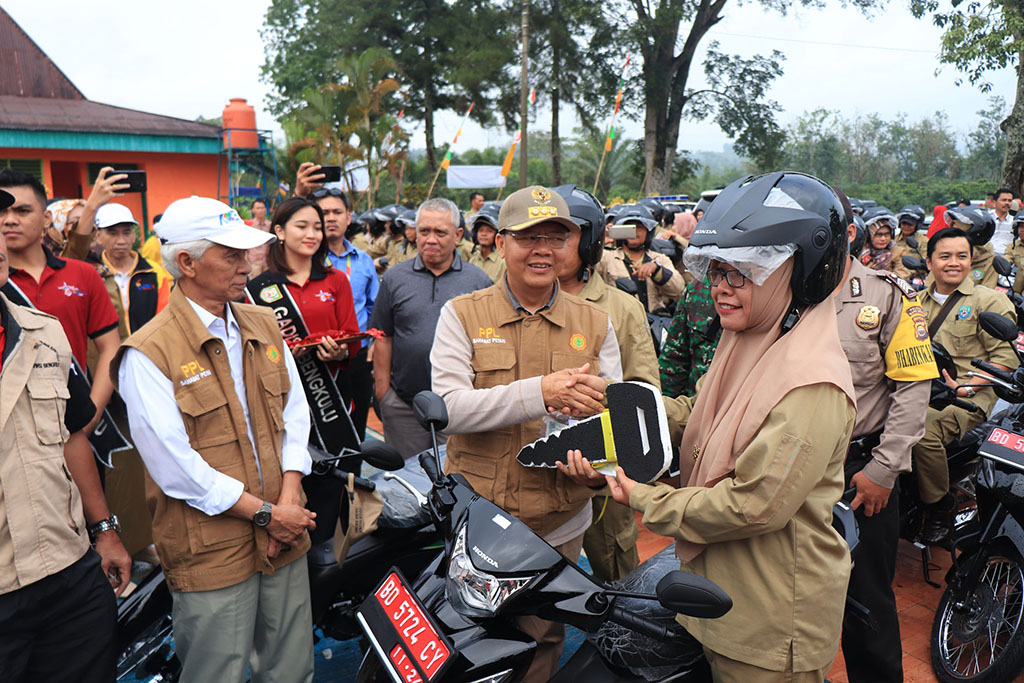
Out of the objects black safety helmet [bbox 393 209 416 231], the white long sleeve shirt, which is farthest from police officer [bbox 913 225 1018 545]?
black safety helmet [bbox 393 209 416 231]

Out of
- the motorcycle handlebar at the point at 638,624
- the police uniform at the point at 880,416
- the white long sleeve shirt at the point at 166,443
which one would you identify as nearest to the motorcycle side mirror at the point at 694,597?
the motorcycle handlebar at the point at 638,624

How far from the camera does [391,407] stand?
4484 mm

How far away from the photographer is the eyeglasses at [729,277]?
1918 mm

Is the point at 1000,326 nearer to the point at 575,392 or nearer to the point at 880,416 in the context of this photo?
the point at 880,416

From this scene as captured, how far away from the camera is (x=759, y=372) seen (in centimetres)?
189

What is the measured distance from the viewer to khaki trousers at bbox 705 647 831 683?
1915 mm

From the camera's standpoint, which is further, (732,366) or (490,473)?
(490,473)

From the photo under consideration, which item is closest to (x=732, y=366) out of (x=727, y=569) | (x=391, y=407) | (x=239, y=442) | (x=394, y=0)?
(x=727, y=569)

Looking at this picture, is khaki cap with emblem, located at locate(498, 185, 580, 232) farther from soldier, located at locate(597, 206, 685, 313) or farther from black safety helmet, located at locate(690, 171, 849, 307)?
soldier, located at locate(597, 206, 685, 313)

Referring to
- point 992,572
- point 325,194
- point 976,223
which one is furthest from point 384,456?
point 976,223

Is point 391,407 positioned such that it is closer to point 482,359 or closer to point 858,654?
point 482,359

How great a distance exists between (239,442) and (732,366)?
5.06ft

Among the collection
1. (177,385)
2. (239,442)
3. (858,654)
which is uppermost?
(177,385)

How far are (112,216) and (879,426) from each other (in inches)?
180
